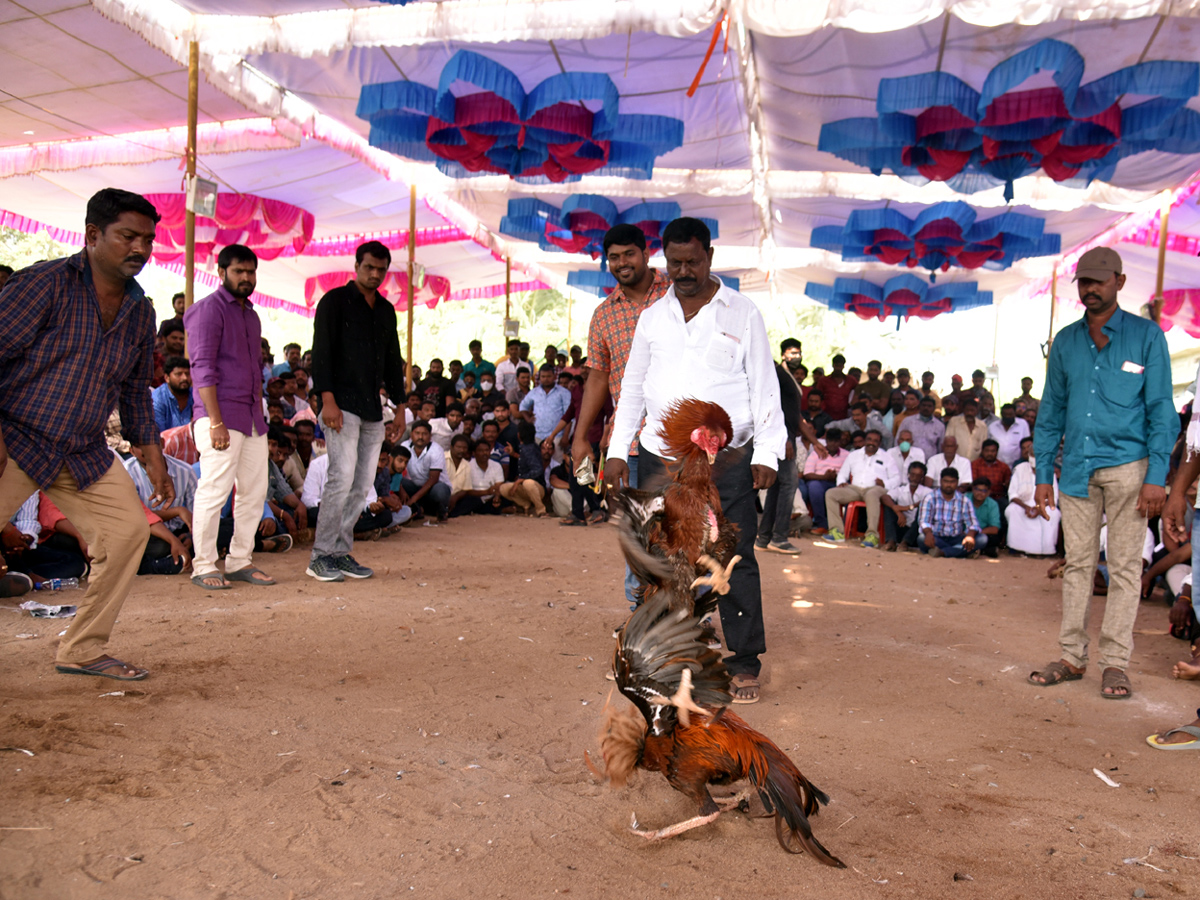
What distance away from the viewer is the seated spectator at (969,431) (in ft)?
34.8

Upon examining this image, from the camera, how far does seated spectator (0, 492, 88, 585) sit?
494 cm

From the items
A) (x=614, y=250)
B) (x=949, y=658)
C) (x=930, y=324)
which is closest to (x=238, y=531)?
(x=614, y=250)

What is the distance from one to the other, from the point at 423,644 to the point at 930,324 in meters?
28.6

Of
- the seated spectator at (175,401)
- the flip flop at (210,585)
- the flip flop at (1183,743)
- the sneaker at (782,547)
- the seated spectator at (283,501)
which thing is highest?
the seated spectator at (175,401)

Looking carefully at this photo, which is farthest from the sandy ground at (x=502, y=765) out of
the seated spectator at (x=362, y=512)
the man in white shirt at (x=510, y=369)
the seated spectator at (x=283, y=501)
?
the man in white shirt at (x=510, y=369)

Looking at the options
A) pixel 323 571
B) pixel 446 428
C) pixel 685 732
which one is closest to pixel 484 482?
pixel 446 428

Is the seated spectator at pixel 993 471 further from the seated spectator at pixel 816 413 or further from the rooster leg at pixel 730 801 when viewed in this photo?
the rooster leg at pixel 730 801

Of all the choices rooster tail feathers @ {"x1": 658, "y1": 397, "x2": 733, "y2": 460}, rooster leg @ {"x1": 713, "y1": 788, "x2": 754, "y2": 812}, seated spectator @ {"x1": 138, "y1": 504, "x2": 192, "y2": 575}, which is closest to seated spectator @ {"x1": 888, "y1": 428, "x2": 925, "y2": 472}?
seated spectator @ {"x1": 138, "y1": 504, "x2": 192, "y2": 575}

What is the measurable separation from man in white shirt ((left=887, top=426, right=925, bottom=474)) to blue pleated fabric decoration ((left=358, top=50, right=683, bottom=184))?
4183 mm

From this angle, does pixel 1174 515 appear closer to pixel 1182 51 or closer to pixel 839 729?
pixel 839 729

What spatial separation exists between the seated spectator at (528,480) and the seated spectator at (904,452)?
4.02m

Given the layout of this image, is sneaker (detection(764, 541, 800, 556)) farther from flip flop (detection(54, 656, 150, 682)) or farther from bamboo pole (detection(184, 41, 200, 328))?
flip flop (detection(54, 656, 150, 682))

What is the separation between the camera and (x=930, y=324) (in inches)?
1168

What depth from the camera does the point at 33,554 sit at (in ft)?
16.7
